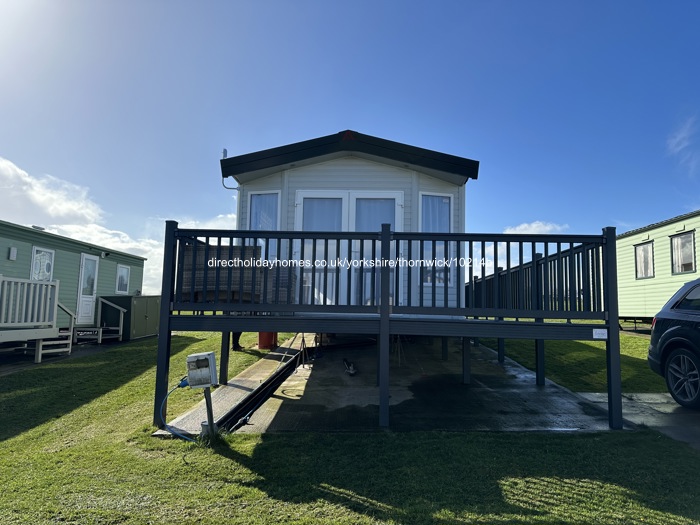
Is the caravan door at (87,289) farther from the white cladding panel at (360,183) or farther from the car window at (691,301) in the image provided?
the car window at (691,301)

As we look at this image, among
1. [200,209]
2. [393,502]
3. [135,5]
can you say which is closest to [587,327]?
[393,502]

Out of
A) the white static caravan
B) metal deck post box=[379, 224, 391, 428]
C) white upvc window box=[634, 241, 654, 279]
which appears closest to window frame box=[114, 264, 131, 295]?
the white static caravan

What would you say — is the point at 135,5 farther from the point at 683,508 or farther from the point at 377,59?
the point at 683,508

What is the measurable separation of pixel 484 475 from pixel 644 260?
1358cm

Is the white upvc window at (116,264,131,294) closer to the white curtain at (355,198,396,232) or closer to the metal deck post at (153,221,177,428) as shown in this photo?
the white curtain at (355,198,396,232)

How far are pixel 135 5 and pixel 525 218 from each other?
10528mm

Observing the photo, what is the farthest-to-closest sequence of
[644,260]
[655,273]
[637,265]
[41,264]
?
1. [637,265]
2. [644,260]
3. [655,273]
4. [41,264]

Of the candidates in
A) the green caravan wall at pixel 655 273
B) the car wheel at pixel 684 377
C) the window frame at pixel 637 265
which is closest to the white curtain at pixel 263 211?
the car wheel at pixel 684 377

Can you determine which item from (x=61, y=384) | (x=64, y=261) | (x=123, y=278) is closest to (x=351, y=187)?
(x=61, y=384)

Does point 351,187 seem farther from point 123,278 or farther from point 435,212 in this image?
point 123,278

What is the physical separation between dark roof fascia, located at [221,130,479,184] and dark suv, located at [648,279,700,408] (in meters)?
3.08

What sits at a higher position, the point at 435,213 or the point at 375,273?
the point at 435,213

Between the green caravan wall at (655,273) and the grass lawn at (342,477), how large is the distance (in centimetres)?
1020

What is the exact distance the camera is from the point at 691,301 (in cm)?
465
